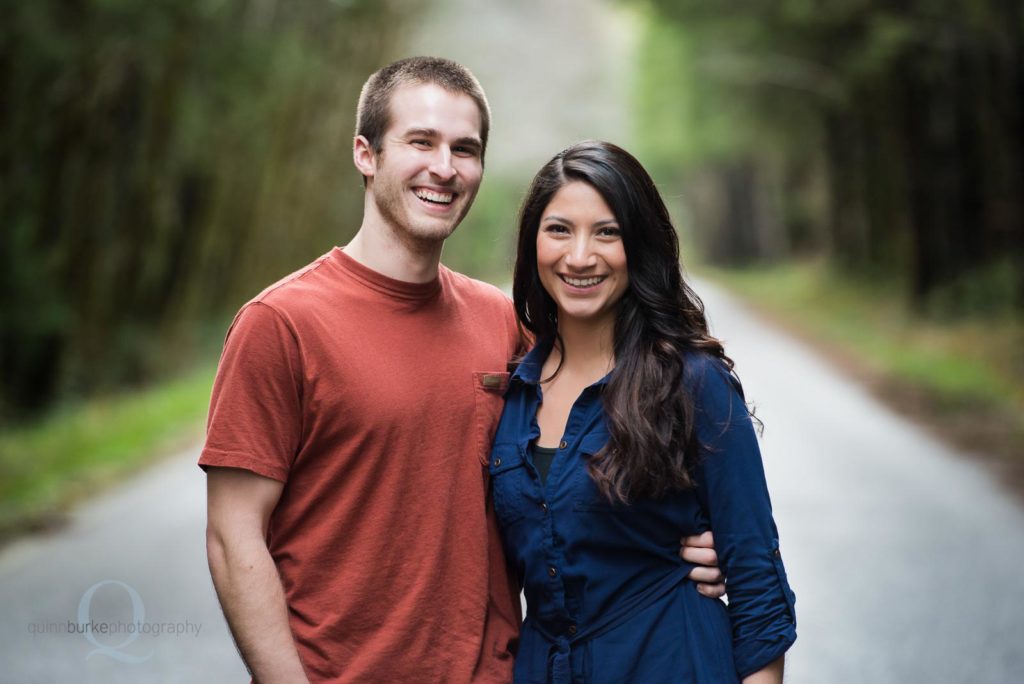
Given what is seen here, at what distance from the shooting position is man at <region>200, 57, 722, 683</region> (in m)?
2.41

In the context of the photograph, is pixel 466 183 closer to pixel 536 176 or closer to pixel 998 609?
pixel 536 176

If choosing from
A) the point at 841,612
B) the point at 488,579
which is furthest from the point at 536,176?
the point at 841,612

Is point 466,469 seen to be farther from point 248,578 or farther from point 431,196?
point 431,196

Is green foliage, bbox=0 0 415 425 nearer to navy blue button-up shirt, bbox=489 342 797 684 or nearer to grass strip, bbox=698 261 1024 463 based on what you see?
grass strip, bbox=698 261 1024 463

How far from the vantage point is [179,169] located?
14680mm

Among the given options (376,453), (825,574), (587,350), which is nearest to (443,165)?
(587,350)

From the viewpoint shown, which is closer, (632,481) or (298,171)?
(632,481)

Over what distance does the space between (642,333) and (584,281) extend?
18cm

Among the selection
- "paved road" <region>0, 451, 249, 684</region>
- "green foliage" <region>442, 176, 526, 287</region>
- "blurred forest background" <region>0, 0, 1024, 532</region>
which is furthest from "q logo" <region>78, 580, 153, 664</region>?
"green foliage" <region>442, 176, 526, 287</region>

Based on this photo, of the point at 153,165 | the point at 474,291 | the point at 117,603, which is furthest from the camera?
the point at 153,165

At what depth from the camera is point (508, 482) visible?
262 cm

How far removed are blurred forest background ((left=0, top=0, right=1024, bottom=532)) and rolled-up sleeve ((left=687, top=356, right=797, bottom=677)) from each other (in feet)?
2.90

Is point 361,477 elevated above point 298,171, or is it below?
below

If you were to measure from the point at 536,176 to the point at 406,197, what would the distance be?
317 millimetres
